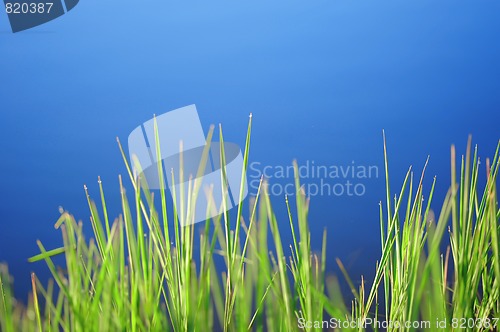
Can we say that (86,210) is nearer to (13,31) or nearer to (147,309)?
(13,31)

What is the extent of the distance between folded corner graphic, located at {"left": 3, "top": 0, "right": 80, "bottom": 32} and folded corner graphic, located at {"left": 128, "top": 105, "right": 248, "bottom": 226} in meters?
0.98

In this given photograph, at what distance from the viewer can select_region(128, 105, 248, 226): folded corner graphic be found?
1.43 metres

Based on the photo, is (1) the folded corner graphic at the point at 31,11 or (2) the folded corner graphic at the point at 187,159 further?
(1) the folded corner graphic at the point at 31,11

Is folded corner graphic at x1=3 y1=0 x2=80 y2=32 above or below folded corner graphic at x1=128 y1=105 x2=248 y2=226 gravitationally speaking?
above

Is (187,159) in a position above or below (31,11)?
below

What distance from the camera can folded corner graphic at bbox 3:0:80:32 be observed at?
142 inches

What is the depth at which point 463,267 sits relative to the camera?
0.42 metres

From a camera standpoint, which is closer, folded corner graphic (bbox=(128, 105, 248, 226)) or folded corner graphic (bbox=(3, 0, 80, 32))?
folded corner graphic (bbox=(128, 105, 248, 226))

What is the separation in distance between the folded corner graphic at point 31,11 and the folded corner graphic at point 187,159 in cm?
98

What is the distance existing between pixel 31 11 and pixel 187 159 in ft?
7.38

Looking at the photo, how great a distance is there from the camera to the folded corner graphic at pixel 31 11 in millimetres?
3613

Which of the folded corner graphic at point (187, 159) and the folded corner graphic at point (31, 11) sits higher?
the folded corner graphic at point (31, 11)

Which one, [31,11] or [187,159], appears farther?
[31,11]

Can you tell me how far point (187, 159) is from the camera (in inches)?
77.6
